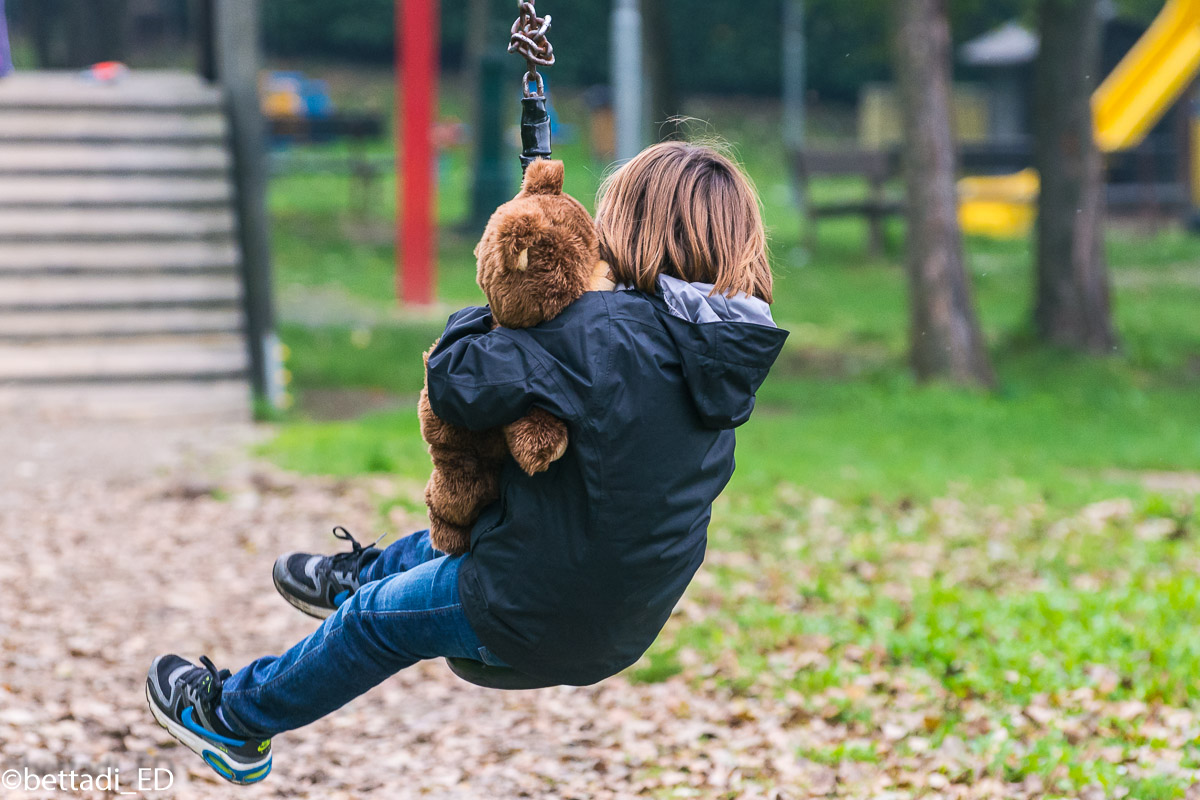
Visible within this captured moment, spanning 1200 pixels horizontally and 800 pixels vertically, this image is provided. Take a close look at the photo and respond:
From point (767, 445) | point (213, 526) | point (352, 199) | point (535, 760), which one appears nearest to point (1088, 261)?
point (767, 445)

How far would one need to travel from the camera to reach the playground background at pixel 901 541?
4621mm

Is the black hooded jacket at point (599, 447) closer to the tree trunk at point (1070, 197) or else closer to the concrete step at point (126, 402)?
the concrete step at point (126, 402)

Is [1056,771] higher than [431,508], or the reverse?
[431,508]

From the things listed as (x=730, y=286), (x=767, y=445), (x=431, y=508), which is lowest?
(x=767, y=445)

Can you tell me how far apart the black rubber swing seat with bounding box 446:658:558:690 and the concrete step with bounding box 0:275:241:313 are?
7356 mm

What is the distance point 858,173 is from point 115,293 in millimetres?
12449

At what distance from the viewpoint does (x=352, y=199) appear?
23000mm

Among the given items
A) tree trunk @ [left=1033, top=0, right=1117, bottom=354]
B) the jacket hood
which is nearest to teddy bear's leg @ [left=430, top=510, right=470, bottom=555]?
the jacket hood

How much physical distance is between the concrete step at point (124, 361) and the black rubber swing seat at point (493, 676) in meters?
6.99

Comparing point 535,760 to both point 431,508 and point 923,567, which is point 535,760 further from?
point 923,567

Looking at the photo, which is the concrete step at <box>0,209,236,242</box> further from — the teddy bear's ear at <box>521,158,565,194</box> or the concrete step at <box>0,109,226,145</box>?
the teddy bear's ear at <box>521,158,565,194</box>

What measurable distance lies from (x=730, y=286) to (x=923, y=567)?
4.30m

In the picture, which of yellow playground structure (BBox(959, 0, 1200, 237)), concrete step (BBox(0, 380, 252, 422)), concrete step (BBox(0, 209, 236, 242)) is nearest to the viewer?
concrete step (BBox(0, 380, 252, 422))

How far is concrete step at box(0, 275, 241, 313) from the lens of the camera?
→ 9.80 meters
